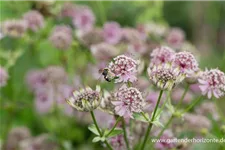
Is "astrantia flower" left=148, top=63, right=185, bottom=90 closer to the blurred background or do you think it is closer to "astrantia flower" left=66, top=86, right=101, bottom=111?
"astrantia flower" left=66, top=86, right=101, bottom=111

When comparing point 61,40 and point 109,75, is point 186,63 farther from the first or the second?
point 61,40

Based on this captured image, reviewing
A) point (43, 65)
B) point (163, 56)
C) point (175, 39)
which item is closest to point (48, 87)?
point (43, 65)

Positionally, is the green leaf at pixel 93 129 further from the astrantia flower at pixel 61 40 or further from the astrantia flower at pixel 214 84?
the astrantia flower at pixel 61 40

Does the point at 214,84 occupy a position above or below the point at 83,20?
below

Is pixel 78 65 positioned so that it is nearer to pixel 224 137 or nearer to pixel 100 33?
pixel 100 33

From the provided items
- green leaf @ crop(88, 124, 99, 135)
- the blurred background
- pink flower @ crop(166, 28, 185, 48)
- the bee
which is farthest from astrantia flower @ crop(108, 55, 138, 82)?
pink flower @ crop(166, 28, 185, 48)

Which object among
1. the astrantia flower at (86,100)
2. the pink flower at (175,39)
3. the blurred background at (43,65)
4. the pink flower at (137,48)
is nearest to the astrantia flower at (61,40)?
the blurred background at (43,65)

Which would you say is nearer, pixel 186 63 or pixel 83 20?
pixel 186 63
